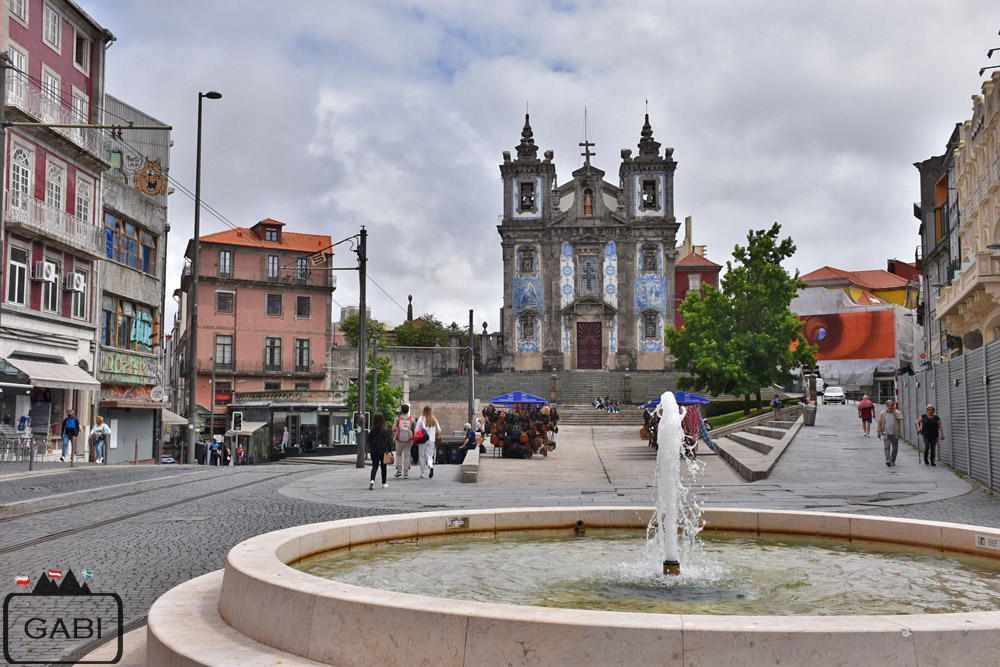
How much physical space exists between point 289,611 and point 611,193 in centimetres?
6496

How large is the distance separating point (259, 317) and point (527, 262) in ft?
64.2

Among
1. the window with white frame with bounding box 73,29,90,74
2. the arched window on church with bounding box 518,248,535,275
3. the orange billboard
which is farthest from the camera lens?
the orange billboard

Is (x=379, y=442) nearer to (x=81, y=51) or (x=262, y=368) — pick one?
(x=81, y=51)

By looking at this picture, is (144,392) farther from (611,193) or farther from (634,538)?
(611,193)

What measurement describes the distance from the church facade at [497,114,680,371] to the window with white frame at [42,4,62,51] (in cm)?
3924

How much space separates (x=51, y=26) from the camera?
95.2ft

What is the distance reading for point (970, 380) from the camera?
17359 mm

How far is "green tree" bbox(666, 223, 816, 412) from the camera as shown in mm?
41281

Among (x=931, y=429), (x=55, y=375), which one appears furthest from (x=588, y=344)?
(x=931, y=429)

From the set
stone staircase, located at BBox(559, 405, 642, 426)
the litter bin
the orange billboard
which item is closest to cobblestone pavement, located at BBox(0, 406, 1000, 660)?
the litter bin

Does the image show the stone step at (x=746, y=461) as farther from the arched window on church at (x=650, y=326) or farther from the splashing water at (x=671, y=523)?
the arched window on church at (x=650, y=326)

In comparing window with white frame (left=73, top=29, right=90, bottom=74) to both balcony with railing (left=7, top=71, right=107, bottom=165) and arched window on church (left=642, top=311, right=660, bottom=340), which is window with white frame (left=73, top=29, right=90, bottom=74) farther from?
arched window on church (left=642, top=311, right=660, bottom=340)

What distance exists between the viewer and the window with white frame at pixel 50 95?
91.4 feet

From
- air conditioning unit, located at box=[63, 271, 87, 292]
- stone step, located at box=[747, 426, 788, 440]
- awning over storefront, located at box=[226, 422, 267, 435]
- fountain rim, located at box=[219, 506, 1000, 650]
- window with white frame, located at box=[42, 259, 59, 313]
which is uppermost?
air conditioning unit, located at box=[63, 271, 87, 292]
